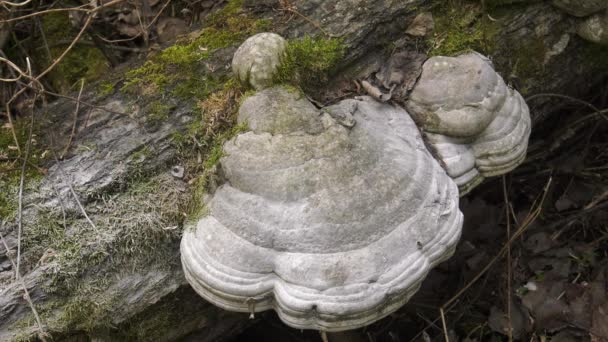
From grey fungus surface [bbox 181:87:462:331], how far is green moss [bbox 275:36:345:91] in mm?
405

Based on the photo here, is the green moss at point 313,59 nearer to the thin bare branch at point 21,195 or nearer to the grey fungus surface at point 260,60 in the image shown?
the grey fungus surface at point 260,60

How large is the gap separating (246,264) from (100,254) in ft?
2.46

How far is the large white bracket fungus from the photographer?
2605mm

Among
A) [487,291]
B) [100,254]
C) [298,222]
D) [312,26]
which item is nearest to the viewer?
[298,222]

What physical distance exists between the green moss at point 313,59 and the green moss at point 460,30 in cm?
50

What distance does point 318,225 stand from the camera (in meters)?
2.19

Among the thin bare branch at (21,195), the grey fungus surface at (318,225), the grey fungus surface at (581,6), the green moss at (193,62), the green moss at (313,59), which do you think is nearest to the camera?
the grey fungus surface at (318,225)

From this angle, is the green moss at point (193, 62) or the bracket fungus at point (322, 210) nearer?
the bracket fungus at point (322, 210)

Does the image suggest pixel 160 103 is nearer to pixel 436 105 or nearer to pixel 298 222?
pixel 298 222

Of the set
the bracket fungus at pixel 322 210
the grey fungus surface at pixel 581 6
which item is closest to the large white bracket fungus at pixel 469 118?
the bracket fungus at pixel 322 210

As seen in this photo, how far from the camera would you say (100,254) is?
256cm

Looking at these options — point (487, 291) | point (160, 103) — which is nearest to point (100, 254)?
point (160, 103)

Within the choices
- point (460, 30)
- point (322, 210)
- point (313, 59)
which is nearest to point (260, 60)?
point (313, 59)

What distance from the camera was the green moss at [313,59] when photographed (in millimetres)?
2793
